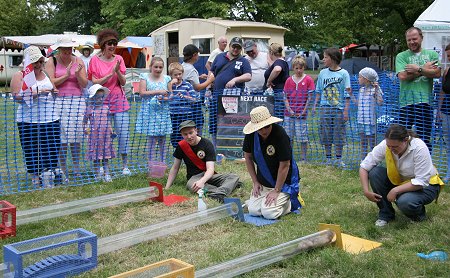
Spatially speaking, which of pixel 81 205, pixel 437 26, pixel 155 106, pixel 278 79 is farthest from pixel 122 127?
pixel 437 26

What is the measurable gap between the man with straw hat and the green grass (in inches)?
7.1

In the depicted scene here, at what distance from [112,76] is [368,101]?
3.36 meters

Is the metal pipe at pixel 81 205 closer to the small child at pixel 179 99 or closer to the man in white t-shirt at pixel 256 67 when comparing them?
the small child at pixel 179 99

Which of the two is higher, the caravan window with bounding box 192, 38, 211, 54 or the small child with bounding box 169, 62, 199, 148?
the caravan window with bounding box 192, 38, 211, 54

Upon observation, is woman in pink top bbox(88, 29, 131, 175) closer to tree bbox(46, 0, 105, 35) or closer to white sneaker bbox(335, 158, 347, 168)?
white sneaker bbox(335, 158, 347, 168)

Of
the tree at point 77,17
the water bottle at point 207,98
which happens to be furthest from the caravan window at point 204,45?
the tree at point 77,17

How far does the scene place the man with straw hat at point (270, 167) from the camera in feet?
15.9

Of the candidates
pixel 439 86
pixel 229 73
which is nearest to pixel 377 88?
pixel 439 86

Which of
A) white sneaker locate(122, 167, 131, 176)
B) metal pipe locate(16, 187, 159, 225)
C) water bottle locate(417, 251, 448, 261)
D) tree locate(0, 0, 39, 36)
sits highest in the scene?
tree locate(0, 0, 39, 36)

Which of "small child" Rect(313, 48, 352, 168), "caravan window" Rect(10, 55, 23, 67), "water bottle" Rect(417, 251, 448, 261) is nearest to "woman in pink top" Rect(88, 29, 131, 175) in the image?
"small child" Rect(313, 48, 352, 168)

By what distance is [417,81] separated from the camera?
6301 mm

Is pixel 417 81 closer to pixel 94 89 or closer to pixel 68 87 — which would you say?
pixel 94 89

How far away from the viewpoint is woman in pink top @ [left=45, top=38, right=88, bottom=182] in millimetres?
6150

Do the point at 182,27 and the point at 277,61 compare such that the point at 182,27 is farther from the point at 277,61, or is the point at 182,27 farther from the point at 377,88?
the point at 377,88
